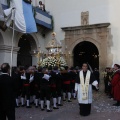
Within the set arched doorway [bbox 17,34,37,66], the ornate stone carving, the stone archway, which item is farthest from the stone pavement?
the ornate stone carving

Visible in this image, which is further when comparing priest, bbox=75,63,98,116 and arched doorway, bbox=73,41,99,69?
arched doorway, bbox=73,41,99,69

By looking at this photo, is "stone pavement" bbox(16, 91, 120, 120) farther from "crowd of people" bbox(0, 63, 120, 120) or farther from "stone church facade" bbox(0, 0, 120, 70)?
"stone church facade" bbox(0, 0, 120, 70)

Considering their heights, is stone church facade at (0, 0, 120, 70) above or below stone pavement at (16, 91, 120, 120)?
above

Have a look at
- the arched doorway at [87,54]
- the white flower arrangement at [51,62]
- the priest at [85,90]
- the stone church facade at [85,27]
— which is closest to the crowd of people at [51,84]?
the priest at [85,90]

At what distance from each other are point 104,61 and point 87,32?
78.1 inches

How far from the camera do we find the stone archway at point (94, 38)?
14180 mm

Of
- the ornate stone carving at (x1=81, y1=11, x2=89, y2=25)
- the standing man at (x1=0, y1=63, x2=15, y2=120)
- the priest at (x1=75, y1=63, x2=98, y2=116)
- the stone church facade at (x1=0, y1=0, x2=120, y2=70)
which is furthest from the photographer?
the ornate stone carving at (x1=81, y1=11, x2=89, y2=25)

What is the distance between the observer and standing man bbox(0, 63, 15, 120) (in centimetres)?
525

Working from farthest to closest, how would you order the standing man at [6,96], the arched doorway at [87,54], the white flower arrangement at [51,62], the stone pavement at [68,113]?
the arched doorway at [87,54] < the white flower arrangement at [51,62] < the stone pavement at [68,113] < the standing man at [6,96]

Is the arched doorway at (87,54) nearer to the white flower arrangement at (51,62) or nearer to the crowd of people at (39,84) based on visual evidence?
the white flower arrangement at (51,62)

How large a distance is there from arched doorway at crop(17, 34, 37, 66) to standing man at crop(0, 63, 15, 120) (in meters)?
9.43

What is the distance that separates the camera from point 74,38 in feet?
49.8

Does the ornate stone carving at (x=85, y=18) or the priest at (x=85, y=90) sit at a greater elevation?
the ornate stone carving at (x=85, y=18)

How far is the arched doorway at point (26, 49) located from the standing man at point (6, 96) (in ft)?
30.9
